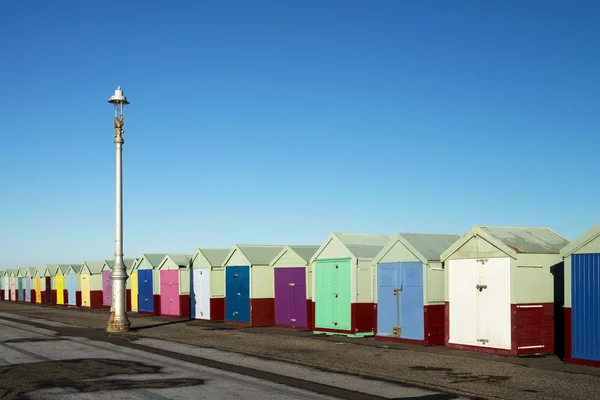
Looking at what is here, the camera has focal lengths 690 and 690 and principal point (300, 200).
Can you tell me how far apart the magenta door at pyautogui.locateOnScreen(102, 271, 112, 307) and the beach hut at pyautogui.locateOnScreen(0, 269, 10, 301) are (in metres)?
30.5

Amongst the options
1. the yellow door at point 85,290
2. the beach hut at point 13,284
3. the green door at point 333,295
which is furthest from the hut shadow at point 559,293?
the beach hut at point 13,284

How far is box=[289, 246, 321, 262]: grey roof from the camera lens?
28141mm

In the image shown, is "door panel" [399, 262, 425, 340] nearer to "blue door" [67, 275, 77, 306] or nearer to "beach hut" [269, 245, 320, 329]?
"beach hut" [269, 245, 320, 329]

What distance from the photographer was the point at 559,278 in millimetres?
19031

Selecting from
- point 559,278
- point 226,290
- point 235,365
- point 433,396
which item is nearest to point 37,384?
point 235,365

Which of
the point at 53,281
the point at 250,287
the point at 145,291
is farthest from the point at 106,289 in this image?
the point at 250,287

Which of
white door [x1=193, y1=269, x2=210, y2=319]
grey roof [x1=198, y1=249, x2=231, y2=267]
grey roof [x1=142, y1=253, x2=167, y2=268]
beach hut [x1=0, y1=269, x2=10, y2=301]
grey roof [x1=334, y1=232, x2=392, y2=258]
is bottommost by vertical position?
beach hut [x1=0, y1=269, x2=10, y2=301]

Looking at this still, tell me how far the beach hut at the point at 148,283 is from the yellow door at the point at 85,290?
35.9 ft

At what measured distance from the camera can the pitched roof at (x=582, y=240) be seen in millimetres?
16609

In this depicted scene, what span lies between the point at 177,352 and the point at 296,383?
Result: 6.80m

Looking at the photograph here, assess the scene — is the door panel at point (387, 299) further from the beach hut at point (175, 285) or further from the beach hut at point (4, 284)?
the beach hut at point (4, 284)

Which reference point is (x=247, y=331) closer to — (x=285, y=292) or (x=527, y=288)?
(x=285, y=292)

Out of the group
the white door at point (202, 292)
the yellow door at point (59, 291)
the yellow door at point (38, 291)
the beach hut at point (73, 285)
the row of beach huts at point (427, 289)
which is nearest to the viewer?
the row of beach huts at point (427, 289)

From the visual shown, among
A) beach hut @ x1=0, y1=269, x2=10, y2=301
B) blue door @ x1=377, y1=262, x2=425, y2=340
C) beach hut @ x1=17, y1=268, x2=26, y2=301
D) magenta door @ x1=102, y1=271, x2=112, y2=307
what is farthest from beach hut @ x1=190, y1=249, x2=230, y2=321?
beach hut @ x1=0, y1=269, x2=10, y2=301
